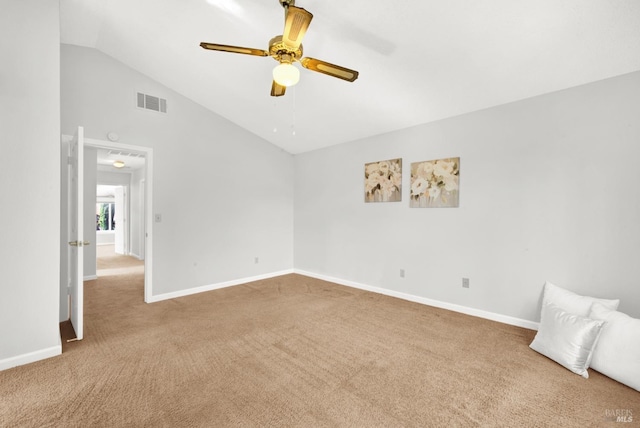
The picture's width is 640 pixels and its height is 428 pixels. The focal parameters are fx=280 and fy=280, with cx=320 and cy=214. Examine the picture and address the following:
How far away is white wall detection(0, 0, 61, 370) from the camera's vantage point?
2.32m

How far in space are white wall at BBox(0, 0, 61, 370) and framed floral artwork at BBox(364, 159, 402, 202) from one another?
3.87m

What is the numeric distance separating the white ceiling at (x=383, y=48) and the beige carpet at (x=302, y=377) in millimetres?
2698

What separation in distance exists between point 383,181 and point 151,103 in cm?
368

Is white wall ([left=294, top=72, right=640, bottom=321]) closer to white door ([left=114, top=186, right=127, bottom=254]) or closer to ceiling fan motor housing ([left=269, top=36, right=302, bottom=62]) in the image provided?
ceiling fan motor housing ([left=269, top=36, right=302, bottom=62])

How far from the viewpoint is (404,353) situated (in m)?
2.59

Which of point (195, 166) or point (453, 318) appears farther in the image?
point (195, 166)

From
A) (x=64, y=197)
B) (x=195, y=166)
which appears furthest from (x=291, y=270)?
(x=64, y=197)

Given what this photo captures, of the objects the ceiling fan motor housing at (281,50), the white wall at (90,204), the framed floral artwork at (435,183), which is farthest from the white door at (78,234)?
the framed floral artwork at (435,183)

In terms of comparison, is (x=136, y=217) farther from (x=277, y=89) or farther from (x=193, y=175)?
(x=277, y=89)

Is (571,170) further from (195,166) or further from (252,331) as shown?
(195,166)

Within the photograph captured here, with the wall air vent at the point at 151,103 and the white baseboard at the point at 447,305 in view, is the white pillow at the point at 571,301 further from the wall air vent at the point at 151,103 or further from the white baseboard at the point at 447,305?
the wall air vent at the point at 151,103

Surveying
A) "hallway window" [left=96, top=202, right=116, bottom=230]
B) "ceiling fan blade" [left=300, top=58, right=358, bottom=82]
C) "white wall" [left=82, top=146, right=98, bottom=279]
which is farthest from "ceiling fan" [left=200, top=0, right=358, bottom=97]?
"hallway window" [left=96, top=202, right=116, bottom=230]

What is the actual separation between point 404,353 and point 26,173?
145 inches

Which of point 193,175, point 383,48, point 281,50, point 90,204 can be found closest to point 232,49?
point 281,50
